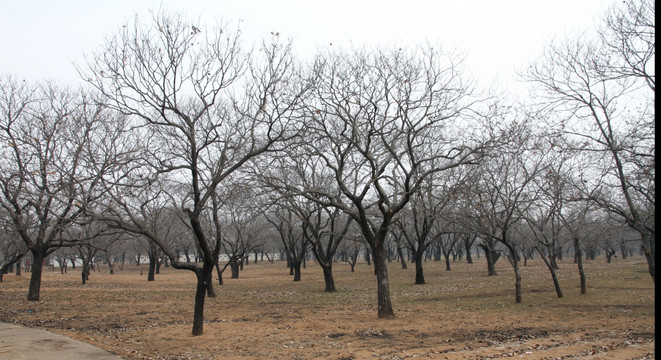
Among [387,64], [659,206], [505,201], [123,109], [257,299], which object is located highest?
[387,64]

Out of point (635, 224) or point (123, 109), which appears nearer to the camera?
point (123, 109)

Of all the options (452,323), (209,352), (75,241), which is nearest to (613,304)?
(452,323)

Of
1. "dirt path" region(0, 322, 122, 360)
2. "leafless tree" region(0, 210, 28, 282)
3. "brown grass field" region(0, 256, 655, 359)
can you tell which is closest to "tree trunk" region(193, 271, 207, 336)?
"brown grass field" region(0, 256, 655, 359)

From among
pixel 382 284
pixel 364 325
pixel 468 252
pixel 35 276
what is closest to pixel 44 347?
pixel 364 325

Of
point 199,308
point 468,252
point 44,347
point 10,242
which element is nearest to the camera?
point 44,347

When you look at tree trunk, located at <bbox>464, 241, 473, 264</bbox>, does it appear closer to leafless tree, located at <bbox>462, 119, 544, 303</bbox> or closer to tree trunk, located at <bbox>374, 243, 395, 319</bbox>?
leafless tree, located at <bbox>462, 119, 544, 303</bbox>

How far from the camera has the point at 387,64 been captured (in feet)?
42.8

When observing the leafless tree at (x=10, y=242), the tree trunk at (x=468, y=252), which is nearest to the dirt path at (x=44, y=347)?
the leafless tree at (x=10, y=242)

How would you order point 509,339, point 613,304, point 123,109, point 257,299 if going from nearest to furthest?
point 509,339, point 123,109, point 613,304, point 257,299

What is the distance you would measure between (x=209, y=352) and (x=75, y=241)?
38.1 feet

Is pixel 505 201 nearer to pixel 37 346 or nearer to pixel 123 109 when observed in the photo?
pixel 123 109

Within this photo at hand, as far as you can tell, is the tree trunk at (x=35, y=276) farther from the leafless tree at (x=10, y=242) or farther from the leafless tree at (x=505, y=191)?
the leafless tree at (x=505, y=191)

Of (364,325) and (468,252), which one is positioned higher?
(468,252)

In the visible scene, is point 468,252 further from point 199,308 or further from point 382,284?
point 199,308
